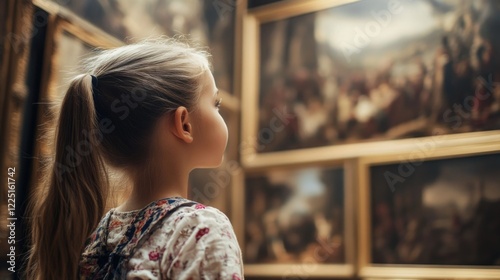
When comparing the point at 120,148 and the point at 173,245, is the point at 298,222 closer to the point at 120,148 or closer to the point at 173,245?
the point at 120,148

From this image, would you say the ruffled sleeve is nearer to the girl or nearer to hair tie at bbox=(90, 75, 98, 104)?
the girl

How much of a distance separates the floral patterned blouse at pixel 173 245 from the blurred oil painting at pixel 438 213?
11.9ft

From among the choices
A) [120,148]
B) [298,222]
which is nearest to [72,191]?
[120,148]

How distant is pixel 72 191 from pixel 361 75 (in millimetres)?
4032

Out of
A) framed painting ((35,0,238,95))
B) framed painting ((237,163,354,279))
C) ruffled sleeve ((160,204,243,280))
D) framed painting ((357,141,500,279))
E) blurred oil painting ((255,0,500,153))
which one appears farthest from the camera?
framed painting ((237,163,354,279))

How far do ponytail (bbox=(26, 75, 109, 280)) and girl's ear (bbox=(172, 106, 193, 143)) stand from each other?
28 cm

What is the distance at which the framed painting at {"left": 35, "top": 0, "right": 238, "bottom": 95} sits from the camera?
4.54m

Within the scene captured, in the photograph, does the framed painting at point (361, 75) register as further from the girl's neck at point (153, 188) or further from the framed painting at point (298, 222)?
the girl's neck at point (153, 188)

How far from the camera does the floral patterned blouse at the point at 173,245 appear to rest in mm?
1847

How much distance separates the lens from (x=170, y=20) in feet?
18.1

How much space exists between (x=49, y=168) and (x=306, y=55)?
4181 millimetres

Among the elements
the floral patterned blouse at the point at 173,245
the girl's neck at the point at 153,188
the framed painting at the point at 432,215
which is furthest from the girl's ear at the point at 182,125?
the framed painting at the point at 432,215

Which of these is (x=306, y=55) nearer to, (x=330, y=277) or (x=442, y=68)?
(x=442, y=68)

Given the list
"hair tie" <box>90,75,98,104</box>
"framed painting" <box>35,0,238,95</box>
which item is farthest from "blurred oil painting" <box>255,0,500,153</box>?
"hair tie" <box>90,75,98,104</box>
